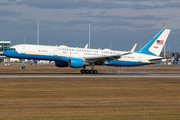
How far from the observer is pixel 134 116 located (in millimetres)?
13195

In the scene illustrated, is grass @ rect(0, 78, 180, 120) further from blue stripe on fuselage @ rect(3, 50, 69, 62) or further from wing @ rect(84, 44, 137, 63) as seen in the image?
wing @ rect(84, 44, 137, 63)

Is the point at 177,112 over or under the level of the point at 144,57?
under

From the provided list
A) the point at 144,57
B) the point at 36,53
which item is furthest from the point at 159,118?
the point at 144,57

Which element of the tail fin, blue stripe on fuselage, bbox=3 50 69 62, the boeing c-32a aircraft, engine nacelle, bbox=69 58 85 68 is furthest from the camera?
the tail fin

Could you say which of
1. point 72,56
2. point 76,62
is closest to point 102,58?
point 76,62

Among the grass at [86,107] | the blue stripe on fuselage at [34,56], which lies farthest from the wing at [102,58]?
the grass at [86,107]

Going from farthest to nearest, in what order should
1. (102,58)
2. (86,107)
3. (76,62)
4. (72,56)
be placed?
(72,56), (102,58), (76,62), (86,107)

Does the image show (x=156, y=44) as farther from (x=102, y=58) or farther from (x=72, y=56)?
(x=72, y=56)

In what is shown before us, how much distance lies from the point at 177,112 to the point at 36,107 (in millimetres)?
7692

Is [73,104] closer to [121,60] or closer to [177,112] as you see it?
[177,112]

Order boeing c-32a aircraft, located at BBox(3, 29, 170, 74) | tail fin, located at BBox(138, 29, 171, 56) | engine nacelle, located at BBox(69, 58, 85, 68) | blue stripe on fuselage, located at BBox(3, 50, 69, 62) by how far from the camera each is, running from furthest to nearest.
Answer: tail fin, located at BBox(138, 29, 171, 56), blue stripe on fuselage, located at BBox(3, 50, 69, 62), boeing c-32a aircraft, located at BBox(3, 29, 170, 74), engine nacelle, located at BBox(69, 58, 85, 68)

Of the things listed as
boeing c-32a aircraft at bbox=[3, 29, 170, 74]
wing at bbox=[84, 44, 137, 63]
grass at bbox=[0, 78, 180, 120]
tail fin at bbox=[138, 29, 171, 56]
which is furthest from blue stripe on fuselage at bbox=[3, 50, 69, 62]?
grass at bbox=[0, 78, 180, 120]

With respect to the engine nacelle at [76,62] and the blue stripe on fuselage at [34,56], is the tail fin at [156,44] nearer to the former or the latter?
the engine nacelle at [76,62]

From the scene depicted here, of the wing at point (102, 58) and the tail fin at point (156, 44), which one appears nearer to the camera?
the wing at point (102, 58)
